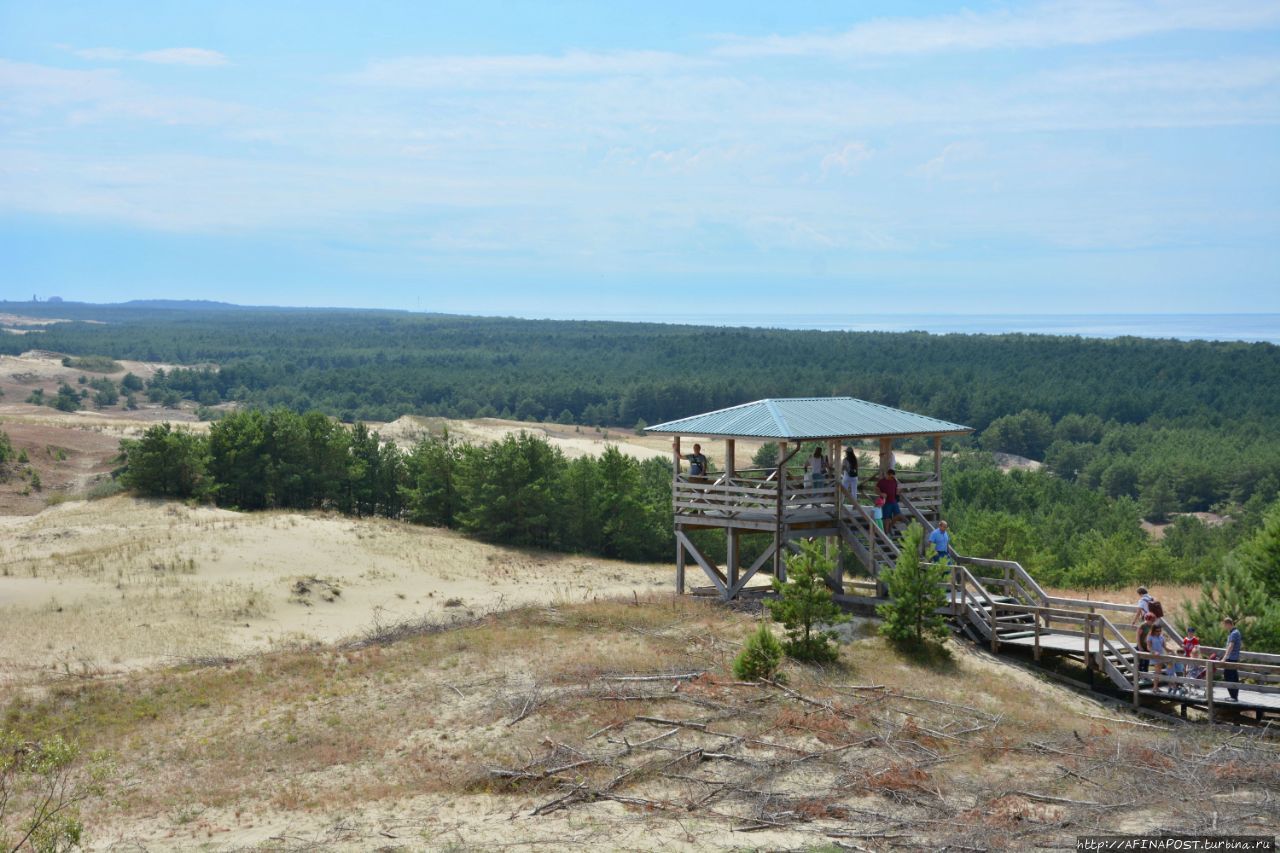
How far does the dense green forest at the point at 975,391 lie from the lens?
3533 inches

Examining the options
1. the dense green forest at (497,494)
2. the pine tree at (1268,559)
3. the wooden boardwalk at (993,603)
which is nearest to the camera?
the wooden boardwalk at (993,603)

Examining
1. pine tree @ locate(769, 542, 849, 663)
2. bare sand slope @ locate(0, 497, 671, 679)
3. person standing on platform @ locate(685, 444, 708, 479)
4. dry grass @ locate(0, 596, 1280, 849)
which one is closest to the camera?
dry grass @ locate(0, 596, 1280, 849)

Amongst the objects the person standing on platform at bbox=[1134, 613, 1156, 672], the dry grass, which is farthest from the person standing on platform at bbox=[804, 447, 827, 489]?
the person standing on platform at bbox=[1134, 613, 1156, 672]

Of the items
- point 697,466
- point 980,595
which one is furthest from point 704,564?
point 980,595

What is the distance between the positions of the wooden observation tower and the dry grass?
3714 mm

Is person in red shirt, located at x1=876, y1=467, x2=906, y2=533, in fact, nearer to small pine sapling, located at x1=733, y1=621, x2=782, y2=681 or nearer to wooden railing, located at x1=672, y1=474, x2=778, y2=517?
wooden railing, located at x1=672, y1=474, x2=778, y2=517

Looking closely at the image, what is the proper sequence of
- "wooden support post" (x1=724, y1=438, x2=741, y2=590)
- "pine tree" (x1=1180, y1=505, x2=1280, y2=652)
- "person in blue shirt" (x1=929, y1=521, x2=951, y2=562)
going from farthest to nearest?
"wooden support post" (x1=724, y1=438, x2=741, y2=590), "person in blue shirt" (x1=929, y1=521, x2=951, y2=562), "pine tree" (x1=1180, y1=505, x2=1280, y2=652)

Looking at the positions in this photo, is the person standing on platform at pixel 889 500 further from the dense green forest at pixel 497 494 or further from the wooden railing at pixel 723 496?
the dense green forest at pixel 497 494

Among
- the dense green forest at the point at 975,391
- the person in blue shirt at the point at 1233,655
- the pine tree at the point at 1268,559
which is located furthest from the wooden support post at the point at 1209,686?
the dense green forest at the point at 975,391

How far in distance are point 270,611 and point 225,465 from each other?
17.5 metres

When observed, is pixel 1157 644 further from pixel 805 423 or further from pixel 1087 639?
pixel 805 423

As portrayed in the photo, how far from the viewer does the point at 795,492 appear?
24734mm

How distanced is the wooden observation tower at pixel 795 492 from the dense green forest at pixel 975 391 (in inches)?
1950

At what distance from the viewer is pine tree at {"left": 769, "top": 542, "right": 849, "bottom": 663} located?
19844 mm
